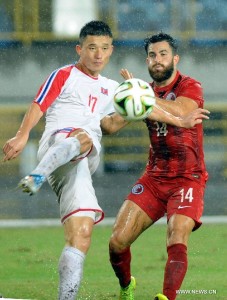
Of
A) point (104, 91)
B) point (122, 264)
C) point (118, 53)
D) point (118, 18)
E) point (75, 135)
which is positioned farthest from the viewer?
point (118, 18)

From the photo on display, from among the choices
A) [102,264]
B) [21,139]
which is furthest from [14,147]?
[102,264]

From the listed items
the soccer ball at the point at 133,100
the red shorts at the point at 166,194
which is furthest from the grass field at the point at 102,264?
the soccer ball at the point at 133,100

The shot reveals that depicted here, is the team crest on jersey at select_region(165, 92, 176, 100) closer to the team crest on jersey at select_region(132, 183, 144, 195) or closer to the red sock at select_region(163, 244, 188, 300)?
the team crest on jersey at select_region(132, 183, 144, 195)

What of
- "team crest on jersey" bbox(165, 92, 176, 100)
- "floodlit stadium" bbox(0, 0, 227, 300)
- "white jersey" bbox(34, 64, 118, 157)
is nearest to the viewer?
"white jersey" bbox(34, 64, 118, 157)

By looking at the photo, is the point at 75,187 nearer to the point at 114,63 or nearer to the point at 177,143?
the point at 177,143

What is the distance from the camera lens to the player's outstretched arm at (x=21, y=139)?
6211mm

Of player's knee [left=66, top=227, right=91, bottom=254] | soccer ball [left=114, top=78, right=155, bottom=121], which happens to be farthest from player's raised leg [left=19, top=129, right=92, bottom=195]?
player's knee [left=66, top=227, right=91, bottom=254]

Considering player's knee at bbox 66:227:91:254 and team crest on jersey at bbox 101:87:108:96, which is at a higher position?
team crest on jersey at bbox 101:87:108:96

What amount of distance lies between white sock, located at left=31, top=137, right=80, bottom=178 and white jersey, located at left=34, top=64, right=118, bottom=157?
25 centimetres

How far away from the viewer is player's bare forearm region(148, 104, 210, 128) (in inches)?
264

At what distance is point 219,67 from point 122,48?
2.16 meters

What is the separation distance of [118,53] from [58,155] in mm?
16795

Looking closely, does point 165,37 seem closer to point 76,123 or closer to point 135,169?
point 76,123

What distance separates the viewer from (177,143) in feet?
23.6
